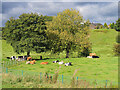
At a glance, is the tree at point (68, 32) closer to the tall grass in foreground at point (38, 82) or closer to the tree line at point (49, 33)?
the tree line at point (49, 33)

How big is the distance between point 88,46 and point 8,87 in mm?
32674

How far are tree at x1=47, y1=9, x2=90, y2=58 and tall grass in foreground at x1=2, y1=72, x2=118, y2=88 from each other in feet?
86.9

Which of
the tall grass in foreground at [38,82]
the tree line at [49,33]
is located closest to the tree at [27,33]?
the tree line at [49,33]

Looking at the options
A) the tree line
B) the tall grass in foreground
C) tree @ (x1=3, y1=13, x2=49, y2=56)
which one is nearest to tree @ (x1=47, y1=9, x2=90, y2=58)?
the tree line

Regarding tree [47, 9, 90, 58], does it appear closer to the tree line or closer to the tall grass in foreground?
the tree line

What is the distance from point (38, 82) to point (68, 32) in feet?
97.9

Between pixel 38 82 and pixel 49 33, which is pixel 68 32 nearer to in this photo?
pixel 49 33

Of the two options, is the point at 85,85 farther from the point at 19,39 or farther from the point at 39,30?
the point at 19,39

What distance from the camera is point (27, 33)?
43906 millimetres

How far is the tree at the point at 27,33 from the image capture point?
4323cm

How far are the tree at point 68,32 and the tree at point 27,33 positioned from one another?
2.83m

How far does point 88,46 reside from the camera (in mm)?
46781

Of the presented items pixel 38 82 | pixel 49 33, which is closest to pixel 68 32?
pixel 49 33

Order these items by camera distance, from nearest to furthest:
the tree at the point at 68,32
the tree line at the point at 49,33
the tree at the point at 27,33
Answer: the tree at the point at 27,33 < the tree line at the point at 49,33 < the tree at the point at 68,32
